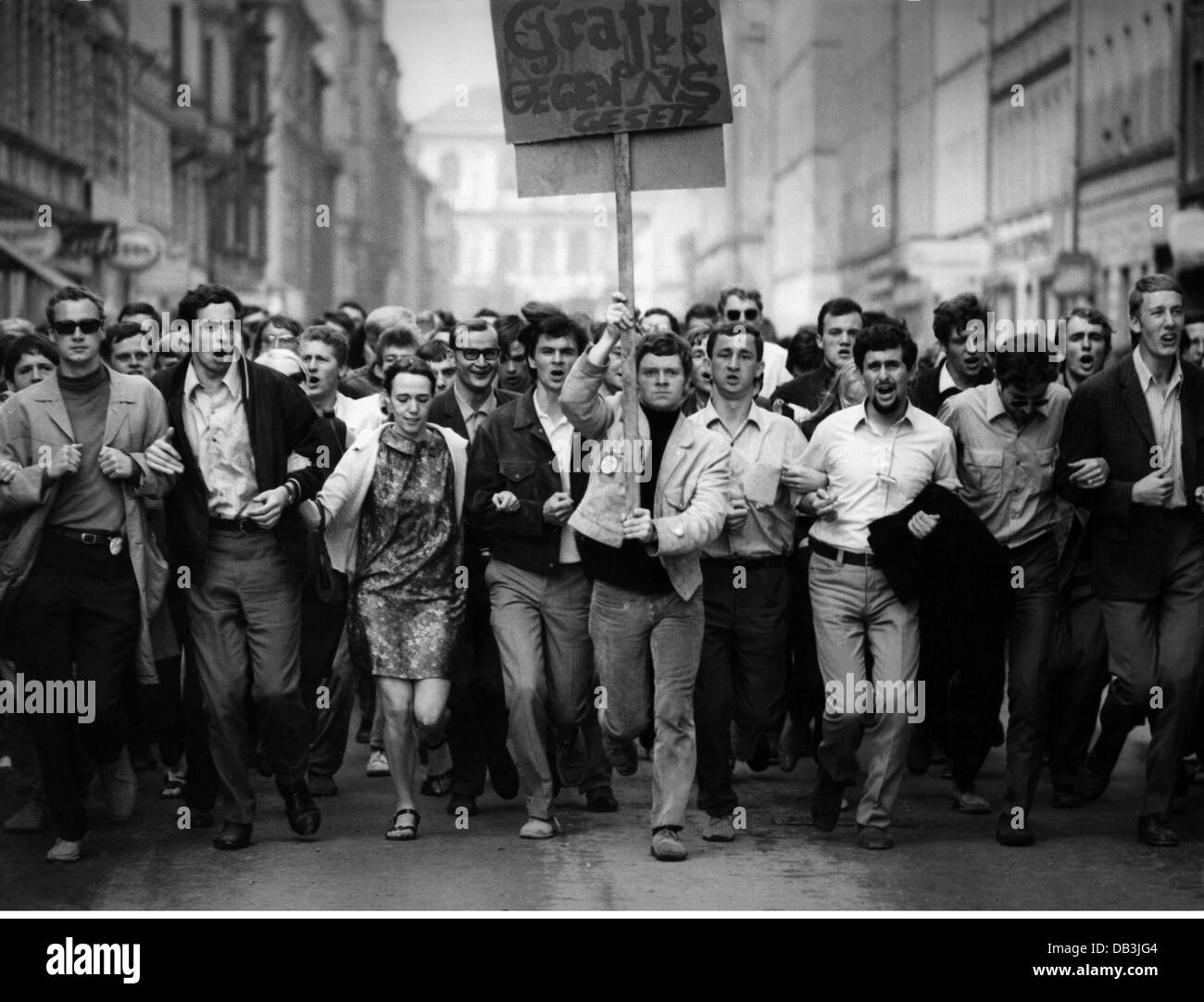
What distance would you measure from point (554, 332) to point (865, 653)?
1.77 m

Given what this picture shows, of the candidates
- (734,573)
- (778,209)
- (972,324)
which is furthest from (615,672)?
(778,209)

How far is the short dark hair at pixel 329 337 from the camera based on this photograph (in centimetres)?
1077

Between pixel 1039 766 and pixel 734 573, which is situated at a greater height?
pixel 734 573

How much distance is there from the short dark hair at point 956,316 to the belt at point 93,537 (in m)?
4.35

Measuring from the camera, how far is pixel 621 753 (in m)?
9.15

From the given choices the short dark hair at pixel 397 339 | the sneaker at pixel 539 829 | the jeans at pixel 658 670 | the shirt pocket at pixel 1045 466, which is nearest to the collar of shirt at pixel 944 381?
the shirt pocket at pixel 1045 466

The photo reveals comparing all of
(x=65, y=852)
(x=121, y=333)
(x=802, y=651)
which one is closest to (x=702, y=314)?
(x=802, y=651)

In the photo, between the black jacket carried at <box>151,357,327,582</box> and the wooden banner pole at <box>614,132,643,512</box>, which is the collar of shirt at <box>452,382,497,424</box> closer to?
the black jacket carried at <box>151,357,327,582</box>

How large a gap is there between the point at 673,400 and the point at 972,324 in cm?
294

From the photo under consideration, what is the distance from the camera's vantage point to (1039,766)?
9.03 meters

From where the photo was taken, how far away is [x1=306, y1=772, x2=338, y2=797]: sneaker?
10.1 metres

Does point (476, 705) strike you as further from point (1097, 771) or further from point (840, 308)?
point (840, 308)

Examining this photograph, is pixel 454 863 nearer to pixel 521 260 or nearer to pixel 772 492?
pixel 772 492
